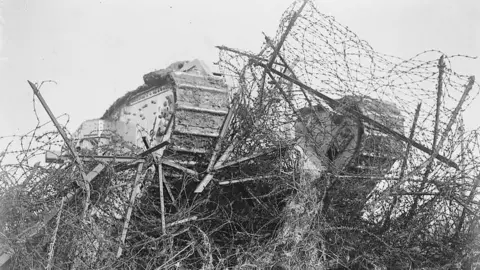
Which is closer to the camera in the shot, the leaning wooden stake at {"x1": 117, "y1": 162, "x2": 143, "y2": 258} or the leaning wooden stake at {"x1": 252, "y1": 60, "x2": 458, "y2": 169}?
the leaning wooden stake at {"x1": 117, "y1": 162, "x2": 143, "y2": 258}

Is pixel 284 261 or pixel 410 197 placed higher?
pixel 410 197

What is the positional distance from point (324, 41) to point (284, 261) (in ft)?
7.14

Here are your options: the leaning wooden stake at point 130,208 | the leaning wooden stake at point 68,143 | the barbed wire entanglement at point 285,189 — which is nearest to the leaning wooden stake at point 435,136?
the barbed wire entanglement at point 285,189

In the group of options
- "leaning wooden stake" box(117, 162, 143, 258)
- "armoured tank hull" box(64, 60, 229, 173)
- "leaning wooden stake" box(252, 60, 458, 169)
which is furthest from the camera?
"armoured tank hull" box(64, 60, 229, 173)

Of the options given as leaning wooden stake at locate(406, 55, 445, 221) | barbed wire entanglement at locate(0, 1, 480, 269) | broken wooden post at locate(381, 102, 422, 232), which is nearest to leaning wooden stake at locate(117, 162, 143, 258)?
barbed wire entanglement at locate(0, 1, 480, 269)

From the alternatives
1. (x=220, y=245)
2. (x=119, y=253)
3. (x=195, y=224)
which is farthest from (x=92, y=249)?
(x=220, y=245)

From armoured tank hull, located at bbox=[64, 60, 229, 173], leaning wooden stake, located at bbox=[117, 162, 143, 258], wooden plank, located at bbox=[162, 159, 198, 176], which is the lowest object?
leaning wooden stake, located at bbox=[117, 162, 143, 258]

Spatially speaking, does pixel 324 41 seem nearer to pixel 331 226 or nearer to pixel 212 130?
pixel 212 130

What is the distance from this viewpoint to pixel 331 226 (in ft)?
19.5

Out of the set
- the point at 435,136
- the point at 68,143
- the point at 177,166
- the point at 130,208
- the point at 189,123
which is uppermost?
the point at 435,136

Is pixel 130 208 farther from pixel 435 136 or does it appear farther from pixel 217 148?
pixel 435 136

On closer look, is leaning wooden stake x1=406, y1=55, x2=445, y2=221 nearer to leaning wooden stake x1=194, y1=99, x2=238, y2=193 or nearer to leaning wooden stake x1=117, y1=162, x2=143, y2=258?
leaning wooden stake x1=194, y1=99, x2=238, y2=193

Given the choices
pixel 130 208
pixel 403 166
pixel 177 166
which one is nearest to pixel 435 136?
pixel 403 166

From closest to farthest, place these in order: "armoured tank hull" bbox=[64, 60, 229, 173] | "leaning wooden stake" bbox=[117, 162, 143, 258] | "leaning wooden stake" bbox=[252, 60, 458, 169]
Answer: "leaning wooden stake" bbox=[117, 162, 143, 258] → "leaning wooden stake" bbox=[252, 60, 458, 169] → "armoured tank hull" bbox=[64, 60, 229, 173]
